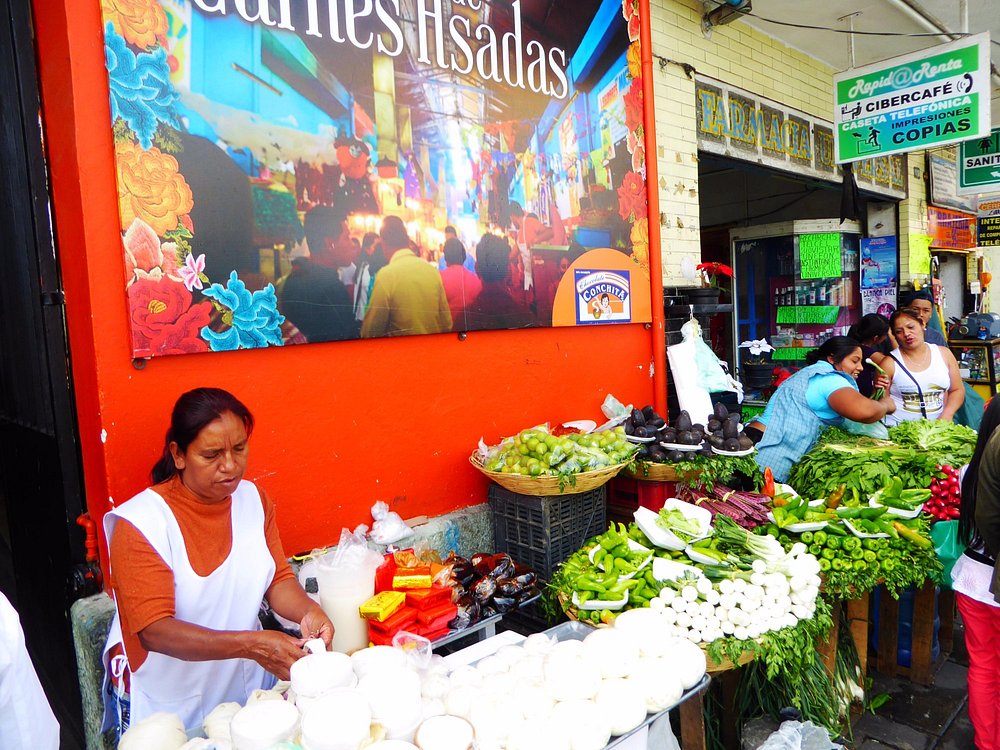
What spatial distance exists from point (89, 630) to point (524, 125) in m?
3.72

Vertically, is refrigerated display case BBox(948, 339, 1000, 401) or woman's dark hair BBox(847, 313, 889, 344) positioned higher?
woman's dark hair BBox(847, 313, 889, 344)

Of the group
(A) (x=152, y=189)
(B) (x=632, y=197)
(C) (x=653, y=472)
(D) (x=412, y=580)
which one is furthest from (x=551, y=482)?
(B) (x=632, y=197)

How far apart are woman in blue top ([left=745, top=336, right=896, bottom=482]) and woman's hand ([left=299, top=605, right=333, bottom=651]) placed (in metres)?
3.33

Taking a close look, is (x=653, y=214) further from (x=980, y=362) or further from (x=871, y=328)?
(x=980, y=362)

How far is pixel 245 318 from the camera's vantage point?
3145mm

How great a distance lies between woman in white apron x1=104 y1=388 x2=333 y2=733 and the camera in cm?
217

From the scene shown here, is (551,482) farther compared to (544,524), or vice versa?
(544,524)

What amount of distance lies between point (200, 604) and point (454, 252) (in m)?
2.40

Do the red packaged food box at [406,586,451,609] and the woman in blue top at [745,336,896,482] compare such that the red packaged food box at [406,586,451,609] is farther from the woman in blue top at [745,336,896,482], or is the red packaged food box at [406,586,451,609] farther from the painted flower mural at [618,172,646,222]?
the painted flower mural at [618,172,646,222]

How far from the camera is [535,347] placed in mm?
4539

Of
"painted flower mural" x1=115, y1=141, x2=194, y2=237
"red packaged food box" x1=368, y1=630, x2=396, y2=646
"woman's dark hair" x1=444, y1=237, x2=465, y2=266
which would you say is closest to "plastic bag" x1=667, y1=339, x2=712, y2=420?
"woman's dark hair" x1=444, y1=237, x2=465, y2=266

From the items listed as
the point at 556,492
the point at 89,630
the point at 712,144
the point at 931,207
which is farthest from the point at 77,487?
the point at 931,207

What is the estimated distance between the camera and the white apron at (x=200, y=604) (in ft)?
7.50

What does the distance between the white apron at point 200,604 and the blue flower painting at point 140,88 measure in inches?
63.5
